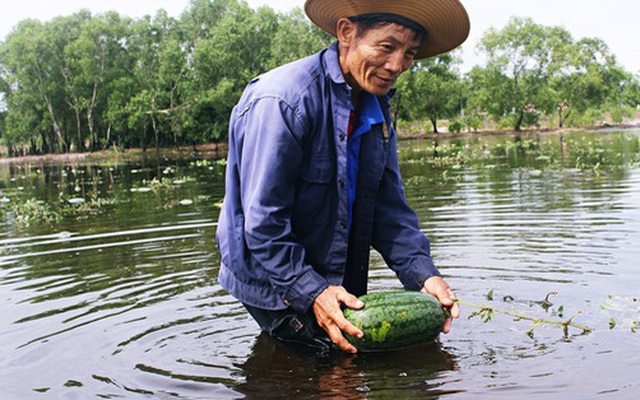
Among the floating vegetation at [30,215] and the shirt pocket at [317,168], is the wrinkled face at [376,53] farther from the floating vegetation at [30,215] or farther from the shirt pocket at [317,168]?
the floating vegetation at [30,215]

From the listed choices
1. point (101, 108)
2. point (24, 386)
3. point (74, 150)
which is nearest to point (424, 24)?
point (24, 386)

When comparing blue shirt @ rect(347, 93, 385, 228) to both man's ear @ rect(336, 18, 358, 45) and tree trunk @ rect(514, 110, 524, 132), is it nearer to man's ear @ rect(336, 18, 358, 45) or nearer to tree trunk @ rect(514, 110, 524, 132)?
man's ear @ rect(336, 18, 358, 45)

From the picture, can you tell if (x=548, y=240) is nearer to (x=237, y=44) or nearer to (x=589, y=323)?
(x=589, y=323)

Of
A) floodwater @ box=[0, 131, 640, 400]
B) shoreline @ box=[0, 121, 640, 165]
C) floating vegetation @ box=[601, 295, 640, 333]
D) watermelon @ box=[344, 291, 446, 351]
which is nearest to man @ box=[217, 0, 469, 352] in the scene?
watermelon @ box=[344, 291, 446, 351]

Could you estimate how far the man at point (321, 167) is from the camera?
355 centimetres

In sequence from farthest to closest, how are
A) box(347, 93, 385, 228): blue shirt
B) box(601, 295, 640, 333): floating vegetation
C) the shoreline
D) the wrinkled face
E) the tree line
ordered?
the tree line, the shoreline, box(601, 295, 640, 333): floating vegetation, box(347, 93, 385, 228): blue shirt, the wrinkled face

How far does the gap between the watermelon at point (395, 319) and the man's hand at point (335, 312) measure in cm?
17

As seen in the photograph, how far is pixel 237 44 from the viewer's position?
211 ft

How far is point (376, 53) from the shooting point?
3.62 m

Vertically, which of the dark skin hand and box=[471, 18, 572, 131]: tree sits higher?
box=[471, 18, 572, 131]: tree

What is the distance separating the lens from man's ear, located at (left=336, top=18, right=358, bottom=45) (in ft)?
12.1

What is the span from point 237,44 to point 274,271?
6296 centimetres

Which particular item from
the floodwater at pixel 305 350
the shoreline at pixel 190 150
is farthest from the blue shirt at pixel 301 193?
the shoreline at pixel 190 150

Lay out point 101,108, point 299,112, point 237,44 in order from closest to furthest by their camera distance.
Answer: point 299,112 → point 237,44 → point 101,108
